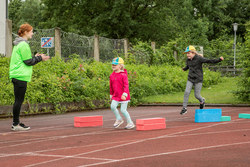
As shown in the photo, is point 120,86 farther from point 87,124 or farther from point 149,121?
point 87,124

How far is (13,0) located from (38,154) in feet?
290

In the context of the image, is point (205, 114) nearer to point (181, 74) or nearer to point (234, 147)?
point (234, 147)

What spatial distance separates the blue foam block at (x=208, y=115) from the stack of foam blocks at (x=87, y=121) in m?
2.37

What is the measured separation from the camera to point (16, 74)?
389 inches

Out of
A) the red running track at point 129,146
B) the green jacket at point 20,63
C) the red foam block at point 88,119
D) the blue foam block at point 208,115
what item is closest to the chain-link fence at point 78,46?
the green jacket at point 20,63

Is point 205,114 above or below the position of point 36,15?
below

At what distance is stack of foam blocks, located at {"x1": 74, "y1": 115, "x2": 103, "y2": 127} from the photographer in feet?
34.7

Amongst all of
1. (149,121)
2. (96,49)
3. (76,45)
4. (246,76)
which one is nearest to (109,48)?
(96,49)

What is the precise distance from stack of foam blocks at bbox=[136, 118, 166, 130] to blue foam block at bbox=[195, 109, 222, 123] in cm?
147

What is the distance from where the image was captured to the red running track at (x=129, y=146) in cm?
595

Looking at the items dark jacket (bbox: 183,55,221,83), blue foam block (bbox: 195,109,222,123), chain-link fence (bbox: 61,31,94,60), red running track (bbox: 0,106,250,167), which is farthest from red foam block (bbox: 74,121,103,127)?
chain-link fence (bbox: 61,31,94,60)

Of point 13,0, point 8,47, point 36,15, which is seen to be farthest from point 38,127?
point 13,0

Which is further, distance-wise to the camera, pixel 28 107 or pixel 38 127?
pixel 28 107

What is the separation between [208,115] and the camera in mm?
11008
